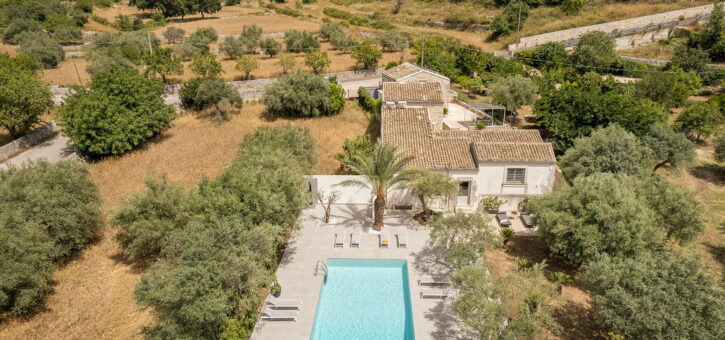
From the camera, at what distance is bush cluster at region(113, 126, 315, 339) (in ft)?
51.0

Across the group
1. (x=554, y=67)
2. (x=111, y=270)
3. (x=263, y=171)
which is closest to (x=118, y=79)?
(x=111, y=270)

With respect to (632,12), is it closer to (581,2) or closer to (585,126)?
(581,2)

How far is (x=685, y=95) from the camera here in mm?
42469

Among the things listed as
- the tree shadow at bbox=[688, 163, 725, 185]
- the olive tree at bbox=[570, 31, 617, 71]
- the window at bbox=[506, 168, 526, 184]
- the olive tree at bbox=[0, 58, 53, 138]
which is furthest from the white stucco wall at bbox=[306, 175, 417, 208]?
the olive tree at bbox=[570, 31, 617, 71]

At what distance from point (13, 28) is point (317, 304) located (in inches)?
3266

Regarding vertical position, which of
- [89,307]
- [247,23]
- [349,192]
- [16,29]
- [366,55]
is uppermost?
[247,23]

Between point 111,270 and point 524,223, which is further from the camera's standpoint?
point 524,223

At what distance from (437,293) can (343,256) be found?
5.76 meters

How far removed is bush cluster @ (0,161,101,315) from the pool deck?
1141cm

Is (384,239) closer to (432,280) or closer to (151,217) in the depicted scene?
(432,280)

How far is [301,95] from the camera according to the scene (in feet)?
139

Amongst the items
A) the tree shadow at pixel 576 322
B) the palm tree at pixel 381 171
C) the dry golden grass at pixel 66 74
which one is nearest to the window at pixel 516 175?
the palm tree at pixel 381 171

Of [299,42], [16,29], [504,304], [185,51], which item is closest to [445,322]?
[504,304]

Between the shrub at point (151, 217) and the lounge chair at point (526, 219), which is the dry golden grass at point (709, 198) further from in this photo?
the shrub at point (151, 217)
